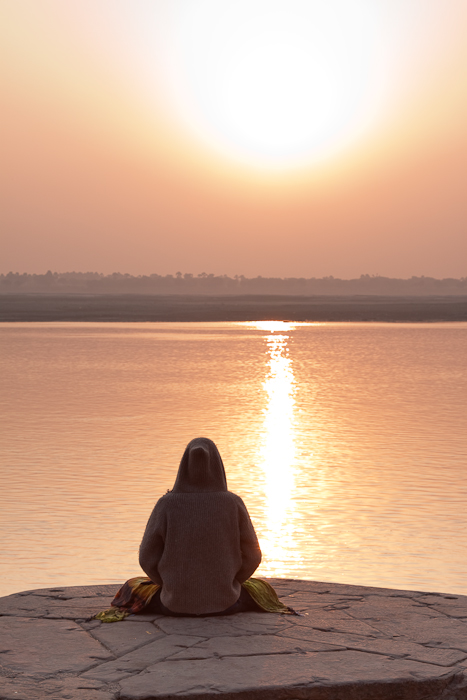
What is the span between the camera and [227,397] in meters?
17.2

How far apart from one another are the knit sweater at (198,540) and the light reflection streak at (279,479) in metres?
1.47

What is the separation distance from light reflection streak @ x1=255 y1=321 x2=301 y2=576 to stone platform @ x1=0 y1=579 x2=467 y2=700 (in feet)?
4.29

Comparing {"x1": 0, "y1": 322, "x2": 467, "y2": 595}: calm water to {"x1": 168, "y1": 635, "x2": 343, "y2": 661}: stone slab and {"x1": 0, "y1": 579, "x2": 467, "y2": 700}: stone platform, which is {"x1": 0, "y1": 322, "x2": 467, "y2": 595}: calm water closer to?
{"x1": 0, "y1": 579, "x2": 467, "y2": 700}: stone platform

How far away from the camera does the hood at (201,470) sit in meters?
4.89

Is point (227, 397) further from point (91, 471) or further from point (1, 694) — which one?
point (1, 694)

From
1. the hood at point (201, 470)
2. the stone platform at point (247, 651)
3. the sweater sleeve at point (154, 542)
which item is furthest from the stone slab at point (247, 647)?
the hood at point (201, 470)

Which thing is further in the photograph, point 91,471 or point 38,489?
point 91,471

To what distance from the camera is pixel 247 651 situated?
4488mm

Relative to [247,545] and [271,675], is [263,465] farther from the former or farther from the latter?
[271,675]

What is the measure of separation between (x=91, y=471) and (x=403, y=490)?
3122mm

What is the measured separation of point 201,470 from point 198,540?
358mm

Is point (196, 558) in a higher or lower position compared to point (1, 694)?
higher

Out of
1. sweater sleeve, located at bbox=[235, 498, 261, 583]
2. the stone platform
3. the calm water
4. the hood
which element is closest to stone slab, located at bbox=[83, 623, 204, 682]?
the stone platform

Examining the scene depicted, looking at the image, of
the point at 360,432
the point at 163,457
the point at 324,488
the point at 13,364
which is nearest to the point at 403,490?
the point at 324,488
